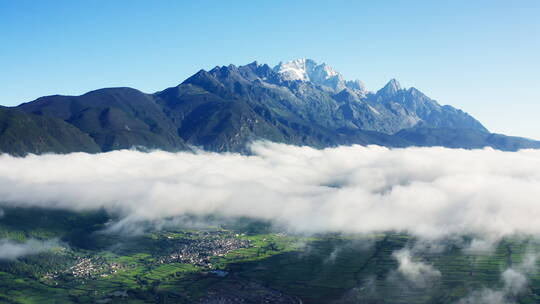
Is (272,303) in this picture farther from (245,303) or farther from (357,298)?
(357,298)

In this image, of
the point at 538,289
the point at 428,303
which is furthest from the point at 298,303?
the point at 538,289

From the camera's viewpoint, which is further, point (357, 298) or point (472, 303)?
point (357, 298)

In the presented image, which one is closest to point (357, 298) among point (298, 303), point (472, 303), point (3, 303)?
point (298, 303)

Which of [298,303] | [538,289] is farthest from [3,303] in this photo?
[538,289]

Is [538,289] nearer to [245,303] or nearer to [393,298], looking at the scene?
[393,298]

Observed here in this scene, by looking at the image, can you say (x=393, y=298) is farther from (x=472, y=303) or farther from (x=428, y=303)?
(x=472, y=303)

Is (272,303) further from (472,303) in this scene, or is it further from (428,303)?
(472,303)
